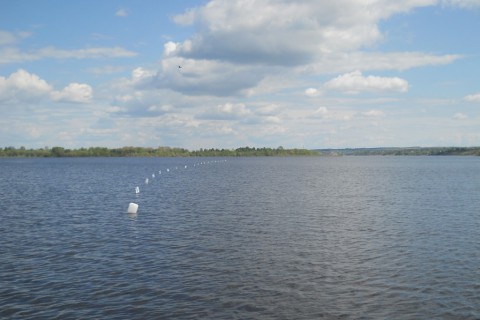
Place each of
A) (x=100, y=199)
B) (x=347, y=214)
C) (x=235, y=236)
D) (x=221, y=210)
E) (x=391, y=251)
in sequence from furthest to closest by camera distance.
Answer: (x=100, y=199) → (x=221, y=210) → (x=347, y=214) → (x=235, y=236) → (x=391, y=251)

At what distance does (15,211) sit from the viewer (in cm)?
4916

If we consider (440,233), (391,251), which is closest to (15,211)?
(391,251)

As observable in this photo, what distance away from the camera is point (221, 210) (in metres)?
50.1

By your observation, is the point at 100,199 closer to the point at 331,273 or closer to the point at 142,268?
the point at 142,268

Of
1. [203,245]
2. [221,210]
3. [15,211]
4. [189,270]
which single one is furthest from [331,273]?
[15,211]

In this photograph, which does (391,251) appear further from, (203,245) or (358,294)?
(203,245)

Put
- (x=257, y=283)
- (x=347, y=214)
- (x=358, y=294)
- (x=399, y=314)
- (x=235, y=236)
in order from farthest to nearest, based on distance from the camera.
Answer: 1. (x=347, y=214)
2. (x=235, y=236)
3. (x=257, y=283)
4. (x=358, y=294)
5. (x=399, y=314)

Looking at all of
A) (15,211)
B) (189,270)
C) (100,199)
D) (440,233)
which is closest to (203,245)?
(189,270)

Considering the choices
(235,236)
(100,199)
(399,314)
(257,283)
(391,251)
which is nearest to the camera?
(399,314)

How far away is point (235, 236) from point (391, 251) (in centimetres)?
1184

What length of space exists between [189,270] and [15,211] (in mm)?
32423

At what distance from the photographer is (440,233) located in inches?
1417

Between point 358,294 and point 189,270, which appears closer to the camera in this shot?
point 358,294

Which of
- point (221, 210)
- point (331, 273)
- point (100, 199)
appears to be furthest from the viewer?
point (100, 199)
